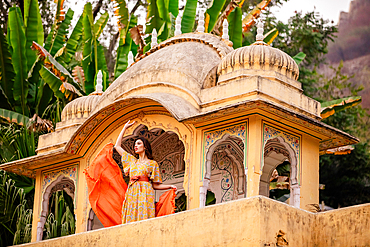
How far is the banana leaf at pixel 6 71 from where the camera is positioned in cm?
1455

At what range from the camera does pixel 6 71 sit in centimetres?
1482

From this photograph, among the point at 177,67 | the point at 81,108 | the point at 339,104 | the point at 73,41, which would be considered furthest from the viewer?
the point at 73,41

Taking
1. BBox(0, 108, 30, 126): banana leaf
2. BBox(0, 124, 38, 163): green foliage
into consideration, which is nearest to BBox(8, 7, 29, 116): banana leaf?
BBox(0, 108, 30, 126): banana leaf

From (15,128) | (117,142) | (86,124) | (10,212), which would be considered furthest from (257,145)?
(15,128)

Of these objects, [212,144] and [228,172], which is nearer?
[212,144]

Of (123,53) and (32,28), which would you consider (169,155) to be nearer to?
(123,53)

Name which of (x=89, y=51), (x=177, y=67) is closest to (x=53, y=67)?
(x=89, y=51)

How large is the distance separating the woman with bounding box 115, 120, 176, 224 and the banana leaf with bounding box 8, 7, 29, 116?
660 centimetres

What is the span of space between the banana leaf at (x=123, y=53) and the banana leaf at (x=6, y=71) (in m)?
2.51

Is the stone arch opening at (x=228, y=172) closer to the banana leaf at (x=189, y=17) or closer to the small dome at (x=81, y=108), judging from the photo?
the small dome at (x=81, y=108)

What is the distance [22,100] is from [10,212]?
10.6 ft

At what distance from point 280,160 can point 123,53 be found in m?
7.17

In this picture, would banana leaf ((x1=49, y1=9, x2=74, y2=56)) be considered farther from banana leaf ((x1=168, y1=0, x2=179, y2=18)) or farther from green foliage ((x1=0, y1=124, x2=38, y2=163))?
green foliage ((x1=0, y1=124, x2=38, y2=163))

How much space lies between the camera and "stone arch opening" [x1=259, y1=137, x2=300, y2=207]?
8.50m
